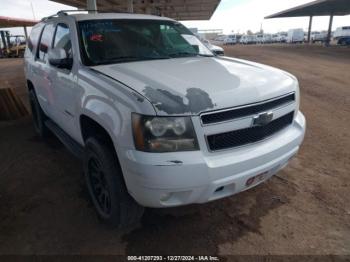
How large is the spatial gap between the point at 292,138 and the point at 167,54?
5.41ft

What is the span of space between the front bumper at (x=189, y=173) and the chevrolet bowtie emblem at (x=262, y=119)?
17cm

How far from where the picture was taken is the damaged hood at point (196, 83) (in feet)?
6.98

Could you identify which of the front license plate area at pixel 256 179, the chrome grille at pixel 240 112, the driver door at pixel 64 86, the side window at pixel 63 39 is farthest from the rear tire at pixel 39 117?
the front license plate area at pixel 256 179

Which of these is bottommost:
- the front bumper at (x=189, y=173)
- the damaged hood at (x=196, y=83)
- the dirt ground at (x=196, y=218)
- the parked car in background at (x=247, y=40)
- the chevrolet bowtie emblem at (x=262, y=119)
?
the parked car in background at (x=247, y=40)

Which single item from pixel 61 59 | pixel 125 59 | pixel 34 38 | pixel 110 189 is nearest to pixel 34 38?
pixel 34 38

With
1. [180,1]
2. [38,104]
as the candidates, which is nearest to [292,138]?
[38,104]

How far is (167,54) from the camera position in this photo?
3.43 meters

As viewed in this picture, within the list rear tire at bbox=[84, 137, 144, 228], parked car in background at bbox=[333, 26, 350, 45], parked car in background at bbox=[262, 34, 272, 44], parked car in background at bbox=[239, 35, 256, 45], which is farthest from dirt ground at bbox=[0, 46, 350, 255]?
parked car in background at bbox=[262, 34, 272, 44]

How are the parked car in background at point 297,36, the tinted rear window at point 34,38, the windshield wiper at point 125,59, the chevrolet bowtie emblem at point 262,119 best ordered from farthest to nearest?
the parked car in background at point 297,36 → the tinted rear window at point 34,38 → the windshield wiper at point 125,59 → the chevrolet bowtie emblem at point 262,119

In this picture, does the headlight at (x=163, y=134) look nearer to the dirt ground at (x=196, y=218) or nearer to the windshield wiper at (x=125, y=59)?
the dirt ground at (x=196, y=218)

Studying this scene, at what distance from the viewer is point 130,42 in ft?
11.0

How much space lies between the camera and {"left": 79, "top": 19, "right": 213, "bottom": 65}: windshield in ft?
10.1

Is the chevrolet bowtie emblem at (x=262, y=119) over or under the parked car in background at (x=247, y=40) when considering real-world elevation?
over

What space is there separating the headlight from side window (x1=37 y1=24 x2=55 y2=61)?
102 inches
